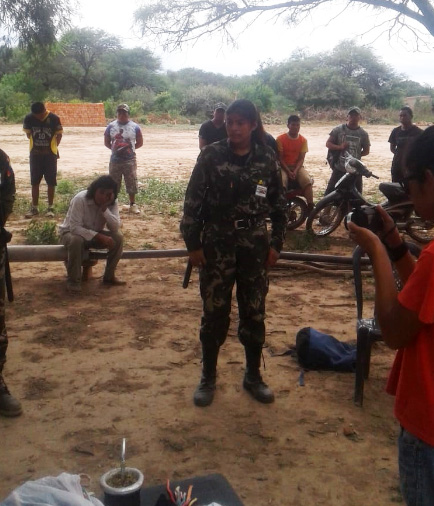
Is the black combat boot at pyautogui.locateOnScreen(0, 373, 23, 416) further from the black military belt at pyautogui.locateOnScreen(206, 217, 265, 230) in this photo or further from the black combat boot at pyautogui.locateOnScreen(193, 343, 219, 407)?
the black military belt at pyautogui.locateOnScreen(206, 217, 265, 230)

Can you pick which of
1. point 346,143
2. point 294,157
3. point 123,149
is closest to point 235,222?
point 294,157

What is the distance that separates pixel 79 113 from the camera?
29766 mm

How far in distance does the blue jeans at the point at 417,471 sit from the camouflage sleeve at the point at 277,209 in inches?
84.5

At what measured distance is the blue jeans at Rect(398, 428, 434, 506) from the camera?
1637 mm

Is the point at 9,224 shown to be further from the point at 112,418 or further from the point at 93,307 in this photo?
the point at 112,418

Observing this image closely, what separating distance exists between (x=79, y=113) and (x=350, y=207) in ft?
79.2

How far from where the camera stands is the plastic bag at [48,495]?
2.06 metres

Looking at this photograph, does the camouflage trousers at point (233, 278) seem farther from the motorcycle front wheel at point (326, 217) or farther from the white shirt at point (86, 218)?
the motorcycle front wheel at point (326, 217)

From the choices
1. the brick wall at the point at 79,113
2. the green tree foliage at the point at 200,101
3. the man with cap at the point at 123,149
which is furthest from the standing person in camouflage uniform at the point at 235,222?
the green tree foliage at the point at 200,101

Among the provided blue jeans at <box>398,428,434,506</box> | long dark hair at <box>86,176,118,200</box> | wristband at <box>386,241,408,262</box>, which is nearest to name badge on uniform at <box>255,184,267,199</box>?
wristband at <box>386,241,408,262</box>

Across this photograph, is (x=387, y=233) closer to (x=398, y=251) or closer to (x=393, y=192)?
(x=398, y=251)

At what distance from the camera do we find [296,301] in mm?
5719

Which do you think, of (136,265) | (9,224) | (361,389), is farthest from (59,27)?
(361,389)

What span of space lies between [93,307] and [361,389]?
2.69 metres
